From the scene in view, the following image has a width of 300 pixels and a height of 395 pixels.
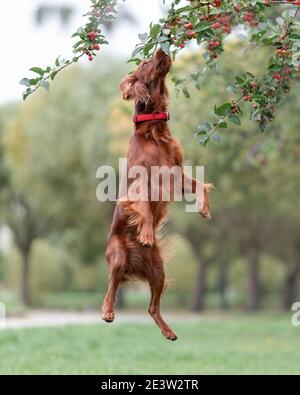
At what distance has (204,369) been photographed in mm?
10500

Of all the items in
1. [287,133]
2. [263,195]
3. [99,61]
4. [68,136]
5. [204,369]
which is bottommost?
[204,369]

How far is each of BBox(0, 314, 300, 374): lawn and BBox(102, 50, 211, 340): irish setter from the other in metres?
5.42

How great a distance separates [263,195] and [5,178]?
18401 millimetres

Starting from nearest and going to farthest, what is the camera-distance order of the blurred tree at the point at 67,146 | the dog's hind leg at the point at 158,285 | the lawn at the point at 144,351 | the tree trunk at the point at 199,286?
the dog's hind leg at the point at 158,285 < the lawn at the point at 144,351 < the blurred tree at the point at 67,146 < the tree trunk at the point at 199,286

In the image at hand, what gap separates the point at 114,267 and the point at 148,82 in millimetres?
950

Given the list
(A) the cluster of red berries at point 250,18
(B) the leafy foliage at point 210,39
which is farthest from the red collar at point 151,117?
(A) the cluster of red berries at point 250,18

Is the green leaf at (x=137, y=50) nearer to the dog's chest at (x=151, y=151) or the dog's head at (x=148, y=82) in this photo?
the dog's head at (x=148, y=82)

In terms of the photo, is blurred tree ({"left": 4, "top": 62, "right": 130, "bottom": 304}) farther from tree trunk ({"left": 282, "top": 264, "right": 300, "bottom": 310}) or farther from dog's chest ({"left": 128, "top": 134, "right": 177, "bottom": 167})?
dog's chest ({"left": 128, "top": 134, "right": 177, "bottom": 167})

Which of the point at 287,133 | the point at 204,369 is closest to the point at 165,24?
the point at 204,369

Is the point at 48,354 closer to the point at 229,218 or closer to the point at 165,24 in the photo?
the point at 165,24

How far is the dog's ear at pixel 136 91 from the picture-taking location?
152 inches

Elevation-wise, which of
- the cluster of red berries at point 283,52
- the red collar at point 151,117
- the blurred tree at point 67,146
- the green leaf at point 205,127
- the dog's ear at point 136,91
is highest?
the blurred tree at point 67,146

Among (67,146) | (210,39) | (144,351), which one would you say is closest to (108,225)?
(67,146)

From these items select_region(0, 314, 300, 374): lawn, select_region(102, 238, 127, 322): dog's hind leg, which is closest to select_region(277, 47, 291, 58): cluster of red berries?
select_region(102, 238, 127, 322): dog's hind leg
